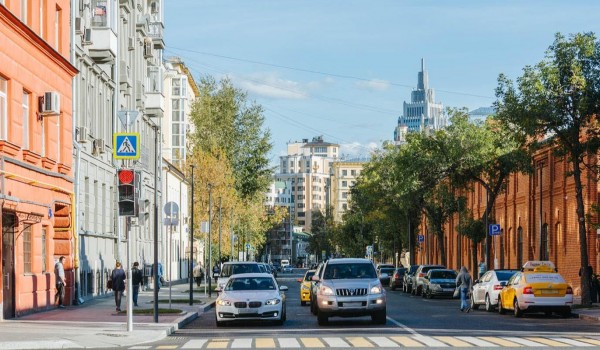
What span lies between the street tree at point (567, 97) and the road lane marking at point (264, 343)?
1902 centimetres

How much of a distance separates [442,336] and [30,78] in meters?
15.3

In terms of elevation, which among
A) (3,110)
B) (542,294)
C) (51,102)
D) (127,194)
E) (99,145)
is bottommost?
(542,294)

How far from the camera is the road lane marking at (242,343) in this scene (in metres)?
22.3

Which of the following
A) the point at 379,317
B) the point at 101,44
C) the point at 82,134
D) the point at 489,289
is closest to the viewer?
the point at 379,317

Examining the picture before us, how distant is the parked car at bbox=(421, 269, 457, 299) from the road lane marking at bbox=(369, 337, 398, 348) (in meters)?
32.5

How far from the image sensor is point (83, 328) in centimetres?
2745

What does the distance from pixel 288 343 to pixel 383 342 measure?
6.34 feet

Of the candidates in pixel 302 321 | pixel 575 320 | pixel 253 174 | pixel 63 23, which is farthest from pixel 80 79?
pixel 253 174

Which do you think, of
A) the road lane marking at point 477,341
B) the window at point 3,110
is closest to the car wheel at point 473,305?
the road lane marking at point 477,341

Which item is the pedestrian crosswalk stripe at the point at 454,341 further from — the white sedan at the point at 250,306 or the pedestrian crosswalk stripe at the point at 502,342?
the white sedan at the point at 250,306

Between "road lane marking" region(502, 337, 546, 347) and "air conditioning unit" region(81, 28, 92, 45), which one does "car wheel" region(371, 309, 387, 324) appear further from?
"air conditioning unit" region(81, 28, 92, 45)

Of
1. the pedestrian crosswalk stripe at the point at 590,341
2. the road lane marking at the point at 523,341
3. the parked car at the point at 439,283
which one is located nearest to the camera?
the road lane marking at the point at 523,341

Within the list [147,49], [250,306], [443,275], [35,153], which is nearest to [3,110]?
[35,153]

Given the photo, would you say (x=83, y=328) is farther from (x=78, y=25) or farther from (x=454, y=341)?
(x=78, y=25)
